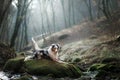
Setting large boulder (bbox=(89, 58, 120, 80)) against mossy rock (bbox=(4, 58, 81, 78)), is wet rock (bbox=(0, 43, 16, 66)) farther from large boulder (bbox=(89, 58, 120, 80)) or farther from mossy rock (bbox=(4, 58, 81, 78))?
large boulder (bbox=(89, 58, 120, 80))

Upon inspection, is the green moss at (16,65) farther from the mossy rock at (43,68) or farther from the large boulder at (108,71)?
the large boulder at (108,71)

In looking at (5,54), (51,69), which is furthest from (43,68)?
(5,54)

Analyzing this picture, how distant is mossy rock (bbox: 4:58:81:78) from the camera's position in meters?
15.4

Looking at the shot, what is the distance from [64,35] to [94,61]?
25.8 m

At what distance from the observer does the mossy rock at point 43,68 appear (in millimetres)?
15361

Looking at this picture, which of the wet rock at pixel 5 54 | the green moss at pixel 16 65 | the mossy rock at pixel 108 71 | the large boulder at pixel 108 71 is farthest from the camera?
the wet rock at pixel 5 54

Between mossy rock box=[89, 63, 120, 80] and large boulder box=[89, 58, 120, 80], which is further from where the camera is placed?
mossy rock box=[89, 63, 120, 80]

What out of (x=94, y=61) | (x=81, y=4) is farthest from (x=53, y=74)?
(x=81, y=4)

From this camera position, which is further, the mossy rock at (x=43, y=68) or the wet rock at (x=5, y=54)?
the wet rock at (x=5, y=54)

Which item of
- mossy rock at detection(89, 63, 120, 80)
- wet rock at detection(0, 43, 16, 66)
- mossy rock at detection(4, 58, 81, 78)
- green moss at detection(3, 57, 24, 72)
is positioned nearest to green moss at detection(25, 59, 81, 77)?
mossy rock at detection(4, 58, 81, 78)

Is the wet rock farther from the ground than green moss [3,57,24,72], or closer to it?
farther from the ground

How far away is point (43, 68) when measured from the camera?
1558 cm

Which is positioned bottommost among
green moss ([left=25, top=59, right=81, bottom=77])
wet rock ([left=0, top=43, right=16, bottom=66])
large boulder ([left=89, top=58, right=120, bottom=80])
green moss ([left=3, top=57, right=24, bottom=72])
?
large boulder ([left=89, top=58, right=120, bottom=80])

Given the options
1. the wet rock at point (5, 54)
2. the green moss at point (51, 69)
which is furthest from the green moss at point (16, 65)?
the wet rock at point (5, 54)
